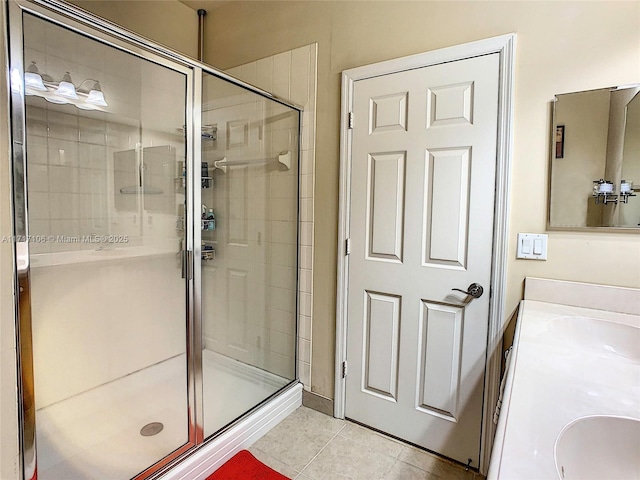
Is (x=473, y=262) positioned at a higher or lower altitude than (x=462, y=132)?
lower

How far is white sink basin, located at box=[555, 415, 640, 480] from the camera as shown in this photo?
0.68 m

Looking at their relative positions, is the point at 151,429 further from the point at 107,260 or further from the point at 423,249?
the point at 423,249

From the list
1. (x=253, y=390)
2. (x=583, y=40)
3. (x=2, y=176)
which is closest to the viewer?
(x=2, y=176)

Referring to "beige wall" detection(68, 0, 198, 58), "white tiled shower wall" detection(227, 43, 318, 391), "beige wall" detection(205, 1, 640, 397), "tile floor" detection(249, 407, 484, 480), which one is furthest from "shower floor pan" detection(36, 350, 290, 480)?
"beige wall" detection(68, 0, 198, 58)

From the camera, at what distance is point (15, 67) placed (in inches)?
41.8

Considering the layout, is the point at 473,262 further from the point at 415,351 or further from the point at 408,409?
the point at 408,409

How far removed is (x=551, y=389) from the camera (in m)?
0.79

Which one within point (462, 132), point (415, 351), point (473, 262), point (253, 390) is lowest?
point (253, 390)

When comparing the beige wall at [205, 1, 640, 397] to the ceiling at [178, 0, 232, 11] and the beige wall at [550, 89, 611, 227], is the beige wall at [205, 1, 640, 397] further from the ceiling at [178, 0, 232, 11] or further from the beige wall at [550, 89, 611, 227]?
the ceiling at [178, 0, 232, 11]

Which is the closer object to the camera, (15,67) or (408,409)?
(15,67)

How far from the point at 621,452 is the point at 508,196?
3.64 ft

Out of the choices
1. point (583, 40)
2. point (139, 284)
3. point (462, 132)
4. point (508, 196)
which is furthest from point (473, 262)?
point (139, 284)

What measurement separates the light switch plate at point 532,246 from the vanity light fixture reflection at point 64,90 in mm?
2019

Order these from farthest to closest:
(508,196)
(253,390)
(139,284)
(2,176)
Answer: (253,390) → (139,284) → (508,196) → (2,176)
